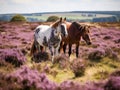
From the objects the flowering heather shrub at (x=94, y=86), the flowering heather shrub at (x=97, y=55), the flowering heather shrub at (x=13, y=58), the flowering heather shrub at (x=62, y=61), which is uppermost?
the flowering heather shrub at (x=94, y=86)

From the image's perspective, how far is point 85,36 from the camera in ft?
45.6

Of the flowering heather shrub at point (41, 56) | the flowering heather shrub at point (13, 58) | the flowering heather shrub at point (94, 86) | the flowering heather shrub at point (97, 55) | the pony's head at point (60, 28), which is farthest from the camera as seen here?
the flowering heather shrub at point (97, 55)

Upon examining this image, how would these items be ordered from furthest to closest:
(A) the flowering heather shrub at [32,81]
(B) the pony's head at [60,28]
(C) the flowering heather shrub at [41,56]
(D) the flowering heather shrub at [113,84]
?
(C) the flowering heather shrub at [41,56], (B) the pony's head at [60,28], (A) the flowering heather shrub at [32,81], (D) the flowering heather shrub at [113,84]

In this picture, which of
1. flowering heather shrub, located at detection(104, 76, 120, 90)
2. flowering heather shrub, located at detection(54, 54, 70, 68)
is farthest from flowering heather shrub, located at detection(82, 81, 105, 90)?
flowering heather shrub, located at detection(54, 54, 70, 68)

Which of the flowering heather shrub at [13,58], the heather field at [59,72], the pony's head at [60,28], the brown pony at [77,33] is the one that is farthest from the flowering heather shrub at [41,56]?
the pony's head at [60,28]

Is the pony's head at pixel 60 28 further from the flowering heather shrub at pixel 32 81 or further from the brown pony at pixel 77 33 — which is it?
the flowering heather shrub at pixel 32 81

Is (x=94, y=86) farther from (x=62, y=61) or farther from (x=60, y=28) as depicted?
(x=60, y=28)

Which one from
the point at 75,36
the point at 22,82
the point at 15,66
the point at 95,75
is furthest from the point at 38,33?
the point at 22,82

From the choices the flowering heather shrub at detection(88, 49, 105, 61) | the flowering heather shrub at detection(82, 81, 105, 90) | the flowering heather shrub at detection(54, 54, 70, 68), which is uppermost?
the flowering heather shrub at detection(82, 81, 105, 90)

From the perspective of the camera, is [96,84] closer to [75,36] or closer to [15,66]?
[15,66]

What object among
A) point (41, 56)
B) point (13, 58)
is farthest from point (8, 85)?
point (41, 56)

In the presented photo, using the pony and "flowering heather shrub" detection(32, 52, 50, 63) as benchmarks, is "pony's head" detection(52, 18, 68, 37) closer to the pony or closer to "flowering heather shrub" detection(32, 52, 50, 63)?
the pony

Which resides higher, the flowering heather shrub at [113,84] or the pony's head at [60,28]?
the pony's head at [60,28]

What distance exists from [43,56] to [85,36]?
2890mm
